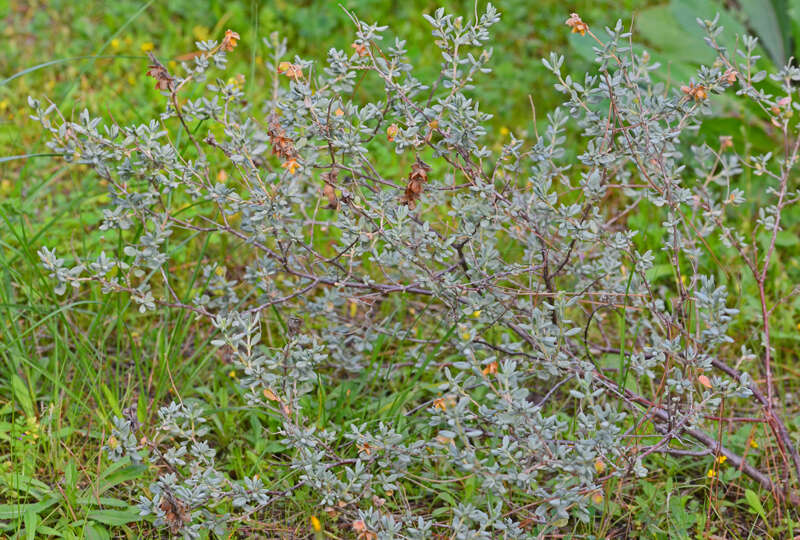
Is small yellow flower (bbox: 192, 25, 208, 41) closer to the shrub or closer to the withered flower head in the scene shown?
the shrub

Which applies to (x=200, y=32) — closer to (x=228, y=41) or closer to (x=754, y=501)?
(x=228, y=41)

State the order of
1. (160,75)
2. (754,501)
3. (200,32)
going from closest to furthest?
(160,75), (754,501), (200,32)

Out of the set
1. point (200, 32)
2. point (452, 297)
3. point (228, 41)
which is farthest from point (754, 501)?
point (200, 32)

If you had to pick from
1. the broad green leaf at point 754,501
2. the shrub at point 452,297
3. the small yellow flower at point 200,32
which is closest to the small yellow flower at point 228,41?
the shrub at point 452,297

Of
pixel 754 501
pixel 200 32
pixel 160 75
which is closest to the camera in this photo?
pixel 160 75

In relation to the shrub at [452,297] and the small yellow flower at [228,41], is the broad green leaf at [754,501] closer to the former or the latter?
the shrub at [452,297]

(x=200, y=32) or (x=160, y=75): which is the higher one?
(x=160, y=75)

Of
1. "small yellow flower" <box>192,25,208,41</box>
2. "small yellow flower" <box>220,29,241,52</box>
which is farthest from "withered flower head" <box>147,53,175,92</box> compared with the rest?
"small yellow flower" <box>192,25,208,41</box>

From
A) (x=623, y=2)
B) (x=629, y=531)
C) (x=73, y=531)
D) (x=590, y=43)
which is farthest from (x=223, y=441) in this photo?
(x=623, y=2)

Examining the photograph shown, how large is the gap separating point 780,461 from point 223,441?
1.57 m

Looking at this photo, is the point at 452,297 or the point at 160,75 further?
the point at 452,297

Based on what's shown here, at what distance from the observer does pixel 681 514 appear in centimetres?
209

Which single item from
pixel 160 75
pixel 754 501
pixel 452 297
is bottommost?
pixel 754 501

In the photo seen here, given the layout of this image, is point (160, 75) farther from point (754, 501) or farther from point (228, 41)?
point (754, 501)
